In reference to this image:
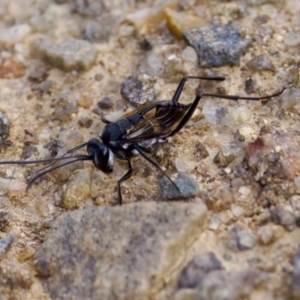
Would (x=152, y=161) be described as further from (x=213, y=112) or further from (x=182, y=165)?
(x=213, y=112)

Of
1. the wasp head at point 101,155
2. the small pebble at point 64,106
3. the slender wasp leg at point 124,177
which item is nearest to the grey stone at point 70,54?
the small pebble at point 64,106

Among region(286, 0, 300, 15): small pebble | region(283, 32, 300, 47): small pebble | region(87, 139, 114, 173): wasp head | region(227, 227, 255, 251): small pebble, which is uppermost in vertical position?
region(286, 0, 300, 15): small pebble

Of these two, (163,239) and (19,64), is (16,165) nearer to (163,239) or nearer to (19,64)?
(19,64)

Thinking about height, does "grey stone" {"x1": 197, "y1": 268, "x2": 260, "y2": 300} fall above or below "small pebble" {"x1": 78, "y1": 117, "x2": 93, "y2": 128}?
above

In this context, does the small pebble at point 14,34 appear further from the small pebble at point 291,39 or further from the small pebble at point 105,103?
the small pebble at point 291,39

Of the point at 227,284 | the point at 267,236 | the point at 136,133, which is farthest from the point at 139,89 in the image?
the point at 227,284

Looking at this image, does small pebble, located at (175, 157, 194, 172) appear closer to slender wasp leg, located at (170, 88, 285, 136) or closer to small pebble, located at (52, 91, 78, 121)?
slender wasp leg, located at (170, 88, 285, 136)

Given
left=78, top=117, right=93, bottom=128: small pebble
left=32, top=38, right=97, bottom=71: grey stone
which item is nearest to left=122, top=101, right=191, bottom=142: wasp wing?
left=78, top=117, right=93, bottom=128: small pebble
